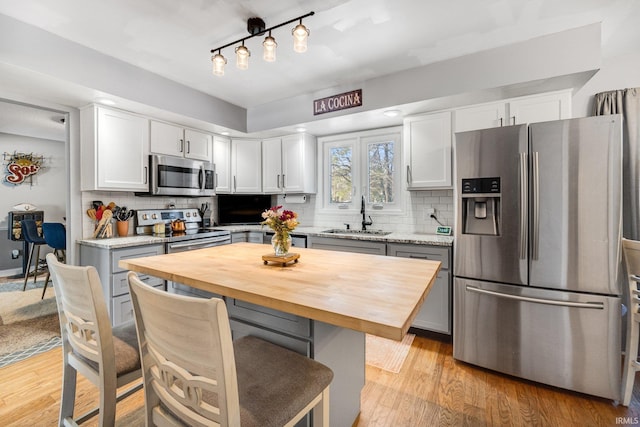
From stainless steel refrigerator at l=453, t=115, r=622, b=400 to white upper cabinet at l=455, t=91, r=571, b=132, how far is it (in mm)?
580

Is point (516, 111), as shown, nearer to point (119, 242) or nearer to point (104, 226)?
point (119, 242)

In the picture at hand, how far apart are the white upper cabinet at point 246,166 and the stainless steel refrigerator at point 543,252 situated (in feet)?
9.11

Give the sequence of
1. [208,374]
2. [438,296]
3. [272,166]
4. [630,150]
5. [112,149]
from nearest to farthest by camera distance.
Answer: [208,374] < [630,150] < [438,296] < [112,149] < [272,166]

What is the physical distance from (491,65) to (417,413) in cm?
266

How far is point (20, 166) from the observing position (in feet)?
16.2

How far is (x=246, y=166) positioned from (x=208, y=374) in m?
A: 3.66

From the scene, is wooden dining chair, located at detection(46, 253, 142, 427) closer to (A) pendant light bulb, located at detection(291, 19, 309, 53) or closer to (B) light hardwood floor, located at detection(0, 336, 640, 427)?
(B) light hardwood floor, located at detection(0, 336, 640, 427)

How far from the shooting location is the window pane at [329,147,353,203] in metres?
3.88

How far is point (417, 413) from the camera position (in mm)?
1758

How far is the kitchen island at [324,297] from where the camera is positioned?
91cm

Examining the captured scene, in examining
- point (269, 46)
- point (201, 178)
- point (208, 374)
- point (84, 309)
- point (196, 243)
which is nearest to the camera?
point (208, 374)

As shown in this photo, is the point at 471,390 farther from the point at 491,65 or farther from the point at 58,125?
the point at 58,125

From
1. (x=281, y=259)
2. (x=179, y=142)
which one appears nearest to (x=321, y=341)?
(x=281, y=259)

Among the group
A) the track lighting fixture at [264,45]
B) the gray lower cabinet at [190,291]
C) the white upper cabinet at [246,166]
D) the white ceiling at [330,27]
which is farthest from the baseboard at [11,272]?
the track lighting fixture at [264,45]
